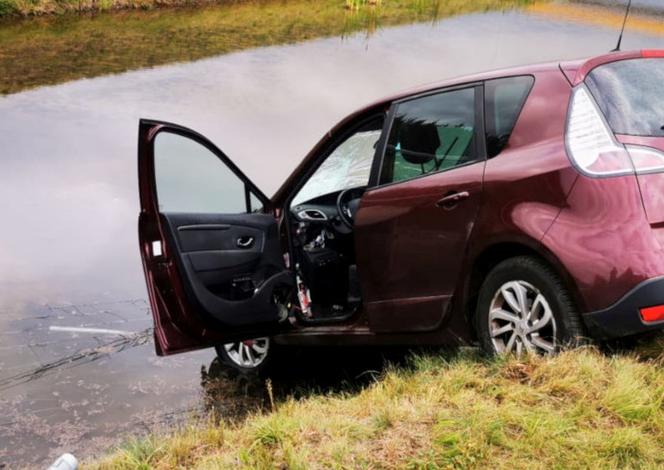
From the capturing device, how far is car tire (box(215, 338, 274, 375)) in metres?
6.30

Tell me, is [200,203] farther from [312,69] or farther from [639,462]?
[312,69]

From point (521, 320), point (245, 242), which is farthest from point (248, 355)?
point (521, 320)

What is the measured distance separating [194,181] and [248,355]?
159 cm

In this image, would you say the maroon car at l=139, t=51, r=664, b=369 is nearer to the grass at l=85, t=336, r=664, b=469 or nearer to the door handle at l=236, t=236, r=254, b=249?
the door handle at l=236, t=236, r=254, b=249

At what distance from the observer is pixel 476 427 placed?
3764 millimetres

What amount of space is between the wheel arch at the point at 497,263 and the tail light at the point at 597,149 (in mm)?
445

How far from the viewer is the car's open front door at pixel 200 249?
203 inches

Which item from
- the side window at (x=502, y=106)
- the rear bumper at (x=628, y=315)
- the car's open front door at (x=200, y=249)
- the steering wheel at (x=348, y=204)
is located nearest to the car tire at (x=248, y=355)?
the car's open front door at (x=200, y=249)

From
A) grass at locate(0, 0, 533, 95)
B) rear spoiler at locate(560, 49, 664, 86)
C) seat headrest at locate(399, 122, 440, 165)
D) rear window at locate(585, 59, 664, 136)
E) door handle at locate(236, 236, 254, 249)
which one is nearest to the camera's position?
rear window at locate(585, 59, 664, 136)

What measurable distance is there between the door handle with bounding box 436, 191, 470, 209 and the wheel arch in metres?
0.30

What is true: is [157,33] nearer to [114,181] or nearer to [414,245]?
[114,181]

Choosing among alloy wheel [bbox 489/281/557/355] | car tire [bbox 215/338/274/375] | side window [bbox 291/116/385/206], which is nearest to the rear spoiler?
alloy wheel [bbox 489/281/557/355]

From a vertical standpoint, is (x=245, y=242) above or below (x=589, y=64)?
below

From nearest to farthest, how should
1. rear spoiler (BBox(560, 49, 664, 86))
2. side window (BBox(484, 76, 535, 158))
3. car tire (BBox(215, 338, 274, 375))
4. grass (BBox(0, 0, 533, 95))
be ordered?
rear spoiler (BBox(560, 49, 664, 86)), side window (BBox(484, 76, 535, 158)), car tire (BBox(215, 338, 274, 375)), grass (BBox(0, 0, 533, 95))
